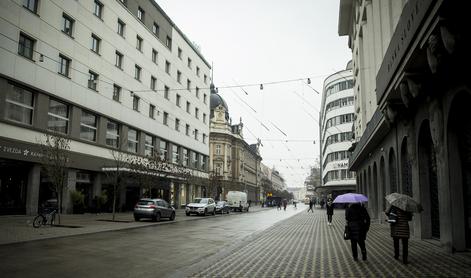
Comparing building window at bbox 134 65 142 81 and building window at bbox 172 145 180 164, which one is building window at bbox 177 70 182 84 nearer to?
building window at bbox 172 145 180 164

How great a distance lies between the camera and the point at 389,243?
14.8 metres

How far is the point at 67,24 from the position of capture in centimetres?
3009

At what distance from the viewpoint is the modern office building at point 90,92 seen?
80.7 feet

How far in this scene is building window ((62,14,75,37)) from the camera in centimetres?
2959

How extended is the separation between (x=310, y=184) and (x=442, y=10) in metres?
115

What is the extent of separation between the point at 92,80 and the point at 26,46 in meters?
7.45

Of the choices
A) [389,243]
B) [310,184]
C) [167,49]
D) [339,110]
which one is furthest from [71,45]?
[310,184]

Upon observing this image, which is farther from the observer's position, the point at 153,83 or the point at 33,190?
the point at 153,83

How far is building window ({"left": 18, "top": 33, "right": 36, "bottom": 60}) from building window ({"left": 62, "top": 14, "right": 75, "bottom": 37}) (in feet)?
12.3

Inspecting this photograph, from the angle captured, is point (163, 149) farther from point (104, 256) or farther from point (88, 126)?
point (104, 256)

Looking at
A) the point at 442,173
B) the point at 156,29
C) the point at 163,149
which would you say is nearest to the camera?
the point at 442,173

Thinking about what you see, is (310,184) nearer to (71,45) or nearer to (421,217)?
(71,45)

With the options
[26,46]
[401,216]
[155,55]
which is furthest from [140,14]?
[401,216]

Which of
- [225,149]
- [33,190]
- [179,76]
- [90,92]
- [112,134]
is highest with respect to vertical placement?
[179,76]
